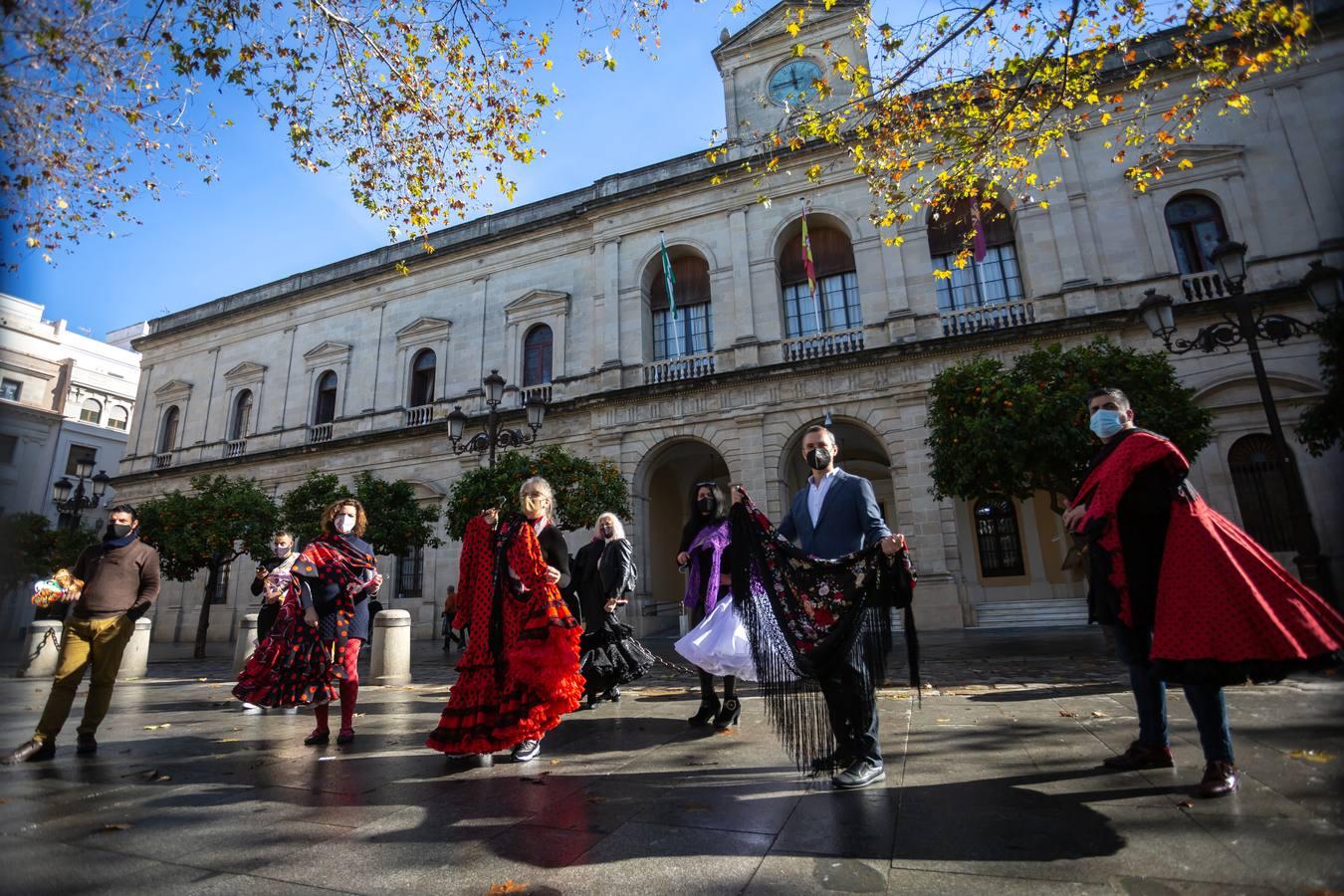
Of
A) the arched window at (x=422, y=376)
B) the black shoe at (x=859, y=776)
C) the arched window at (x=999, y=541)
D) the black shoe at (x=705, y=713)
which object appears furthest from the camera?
the arched window at (x=422, y=376)

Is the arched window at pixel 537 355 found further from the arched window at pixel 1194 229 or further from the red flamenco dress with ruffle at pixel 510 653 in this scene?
the arched window at pixel 1194 229

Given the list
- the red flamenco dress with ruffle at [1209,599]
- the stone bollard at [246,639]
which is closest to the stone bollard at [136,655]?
the stone bollard at [246,639]

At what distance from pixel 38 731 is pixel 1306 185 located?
21.5m

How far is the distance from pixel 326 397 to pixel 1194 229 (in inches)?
1054

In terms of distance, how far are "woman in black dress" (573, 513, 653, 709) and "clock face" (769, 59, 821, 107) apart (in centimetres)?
1588

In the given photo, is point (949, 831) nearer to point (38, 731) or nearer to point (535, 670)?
point (535, 670)

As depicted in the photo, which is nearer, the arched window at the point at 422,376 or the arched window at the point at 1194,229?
the arched window at the point at 1194,229

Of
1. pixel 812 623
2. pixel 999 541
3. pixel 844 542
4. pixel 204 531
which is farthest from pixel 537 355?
pixel 812 623

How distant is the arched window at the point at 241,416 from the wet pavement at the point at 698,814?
Result: 22.5 m

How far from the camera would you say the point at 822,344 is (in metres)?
15.9

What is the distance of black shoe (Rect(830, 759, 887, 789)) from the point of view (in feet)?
10.1

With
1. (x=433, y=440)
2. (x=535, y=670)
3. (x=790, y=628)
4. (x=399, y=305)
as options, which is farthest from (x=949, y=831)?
(x=399, y=305)

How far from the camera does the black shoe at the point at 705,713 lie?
4.87 meters

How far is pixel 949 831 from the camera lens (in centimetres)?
246
